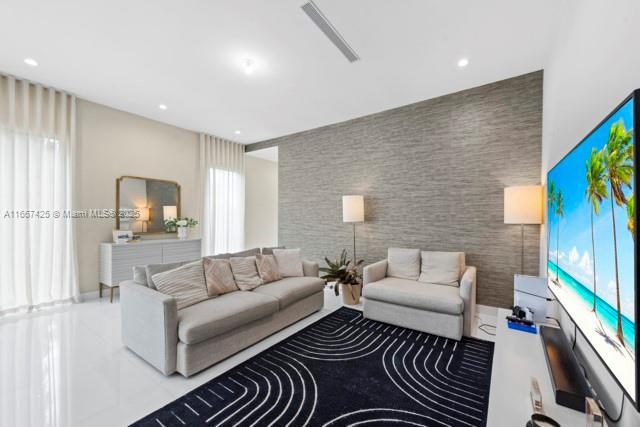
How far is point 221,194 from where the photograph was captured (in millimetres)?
5613

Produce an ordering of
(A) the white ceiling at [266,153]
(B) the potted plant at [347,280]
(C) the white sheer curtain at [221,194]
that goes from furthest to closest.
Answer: (A) the white ceiling at [266,153] < (C) the white sheer curtain at [221,194] < (B) the potted plant at [347,280]

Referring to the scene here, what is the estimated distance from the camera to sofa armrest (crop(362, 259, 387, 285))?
317 cm

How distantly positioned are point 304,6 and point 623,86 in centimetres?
199

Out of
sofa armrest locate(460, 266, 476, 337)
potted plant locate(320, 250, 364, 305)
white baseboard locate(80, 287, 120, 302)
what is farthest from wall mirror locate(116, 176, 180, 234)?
sofa armrest locate(460, 266, 476, 337)

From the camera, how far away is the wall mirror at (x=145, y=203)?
418cm

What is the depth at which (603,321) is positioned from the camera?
0.91m

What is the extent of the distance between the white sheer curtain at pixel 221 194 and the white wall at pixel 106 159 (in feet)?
2.16

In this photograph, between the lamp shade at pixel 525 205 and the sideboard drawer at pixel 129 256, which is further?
Result: the sideboard drawer at pixel 129 256

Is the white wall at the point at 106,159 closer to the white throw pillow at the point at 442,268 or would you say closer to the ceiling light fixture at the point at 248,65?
the ceiling light fixture at the point at 248,65

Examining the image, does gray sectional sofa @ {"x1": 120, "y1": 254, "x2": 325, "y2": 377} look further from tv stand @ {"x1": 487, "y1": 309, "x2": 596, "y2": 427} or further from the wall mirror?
the wall mirror

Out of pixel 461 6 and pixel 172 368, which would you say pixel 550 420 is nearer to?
pixel 172 368

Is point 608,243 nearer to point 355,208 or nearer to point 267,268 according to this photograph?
point 267,268

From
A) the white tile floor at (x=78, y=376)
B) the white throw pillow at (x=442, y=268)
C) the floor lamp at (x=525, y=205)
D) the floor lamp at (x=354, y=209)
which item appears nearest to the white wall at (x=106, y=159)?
the white tile floor at (x=78, y=376)

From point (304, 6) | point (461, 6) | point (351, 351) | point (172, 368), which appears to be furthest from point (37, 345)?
point (461, 6)
